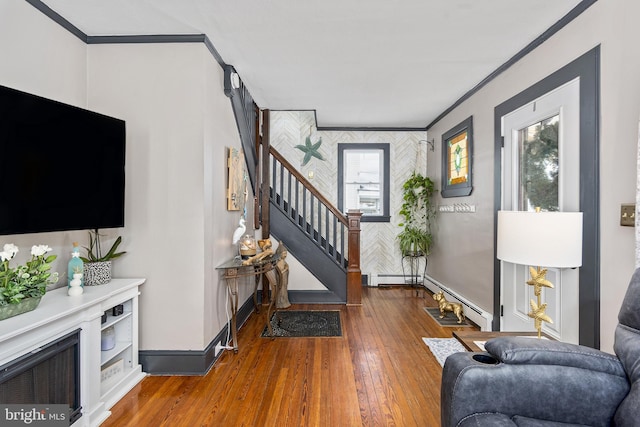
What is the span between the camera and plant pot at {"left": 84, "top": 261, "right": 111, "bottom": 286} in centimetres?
228

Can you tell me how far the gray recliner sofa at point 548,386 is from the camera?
4.02ft

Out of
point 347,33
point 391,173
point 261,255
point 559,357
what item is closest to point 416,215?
point 391,173

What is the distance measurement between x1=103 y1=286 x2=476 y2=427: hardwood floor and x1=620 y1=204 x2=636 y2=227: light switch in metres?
1.54

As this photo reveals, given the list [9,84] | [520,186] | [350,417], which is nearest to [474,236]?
[520,186]

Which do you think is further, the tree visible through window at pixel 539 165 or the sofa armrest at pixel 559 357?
the tree visible through window at pixel 539 165

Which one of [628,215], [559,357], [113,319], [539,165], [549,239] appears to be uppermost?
[539,165]

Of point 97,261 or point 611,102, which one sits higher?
point 611,102

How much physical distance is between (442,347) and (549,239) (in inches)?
67.9

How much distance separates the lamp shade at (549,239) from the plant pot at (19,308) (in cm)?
255

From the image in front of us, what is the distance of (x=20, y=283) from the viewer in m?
1.65

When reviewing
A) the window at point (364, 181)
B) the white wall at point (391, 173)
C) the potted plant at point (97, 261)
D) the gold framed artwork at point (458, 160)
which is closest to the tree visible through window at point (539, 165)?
the gold framed artwork at point (458, 160)

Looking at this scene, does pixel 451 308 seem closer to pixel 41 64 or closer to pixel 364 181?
pixel 364 181

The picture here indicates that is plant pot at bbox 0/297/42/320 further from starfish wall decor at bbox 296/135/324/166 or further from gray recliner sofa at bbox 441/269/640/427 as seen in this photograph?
starfish wall decor at bbox 296/135/324/166

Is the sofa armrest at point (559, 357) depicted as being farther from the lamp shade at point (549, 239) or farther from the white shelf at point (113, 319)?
the white shelf at point (113, 319)
